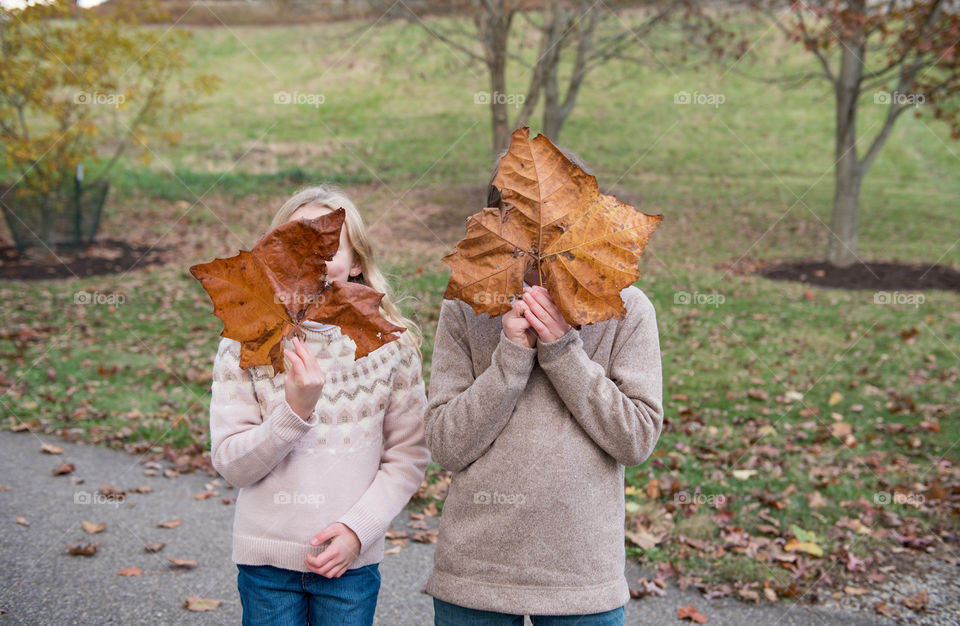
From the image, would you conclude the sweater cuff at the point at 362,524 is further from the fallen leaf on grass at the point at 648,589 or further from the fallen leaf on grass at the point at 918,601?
the fallen leaf on grass at the point at 918,601


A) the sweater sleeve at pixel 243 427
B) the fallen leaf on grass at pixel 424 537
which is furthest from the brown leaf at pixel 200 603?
the sweater sleeve at pixel 243 427

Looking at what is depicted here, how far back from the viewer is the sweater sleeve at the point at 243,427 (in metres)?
1.98

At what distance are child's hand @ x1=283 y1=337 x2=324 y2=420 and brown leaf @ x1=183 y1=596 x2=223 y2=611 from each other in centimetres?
225

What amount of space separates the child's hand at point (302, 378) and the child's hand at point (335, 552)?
0.37 meters

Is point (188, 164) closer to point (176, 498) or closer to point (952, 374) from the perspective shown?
point (176, 498)

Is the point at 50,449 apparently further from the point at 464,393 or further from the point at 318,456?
the point at 464,393

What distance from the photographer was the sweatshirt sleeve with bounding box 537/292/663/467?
1.85 meters

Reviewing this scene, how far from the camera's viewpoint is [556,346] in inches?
72.4

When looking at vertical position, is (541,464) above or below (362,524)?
above

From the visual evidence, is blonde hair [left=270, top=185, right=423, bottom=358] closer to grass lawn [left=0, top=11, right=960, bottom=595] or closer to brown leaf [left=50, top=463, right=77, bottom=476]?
grass lawn [left=0, top=11, right=960, bottom=595]

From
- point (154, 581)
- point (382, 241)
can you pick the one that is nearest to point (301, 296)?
point (154, 581)

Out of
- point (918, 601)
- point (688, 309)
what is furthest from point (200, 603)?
point (688, 309)

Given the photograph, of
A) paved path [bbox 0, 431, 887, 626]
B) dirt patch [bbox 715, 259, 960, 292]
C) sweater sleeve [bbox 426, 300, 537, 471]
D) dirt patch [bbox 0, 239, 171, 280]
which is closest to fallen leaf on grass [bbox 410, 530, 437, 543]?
paved path [bbox 0, 431, 887, 626]

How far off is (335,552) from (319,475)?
21cm
